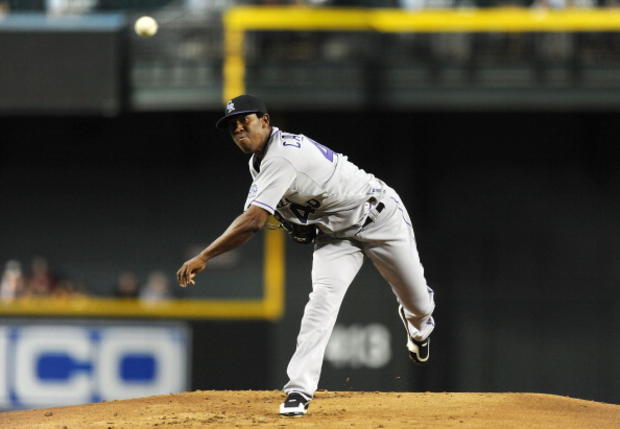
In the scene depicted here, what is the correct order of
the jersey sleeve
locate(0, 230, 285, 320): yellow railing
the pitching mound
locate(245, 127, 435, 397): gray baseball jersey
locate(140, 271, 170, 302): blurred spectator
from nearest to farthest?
the jersey sleeve
locate(245, 127, 435, 397): gray baseball jersey
the pitching mound
locate(0, 230, 285, 320): yellow railing
locate(140, 271, 170, 302): blurred spectator

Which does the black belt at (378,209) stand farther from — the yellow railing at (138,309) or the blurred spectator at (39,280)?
the blurred spectator at (39,280)

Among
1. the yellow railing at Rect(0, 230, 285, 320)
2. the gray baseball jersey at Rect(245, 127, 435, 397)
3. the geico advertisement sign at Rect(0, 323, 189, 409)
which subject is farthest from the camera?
the yellow railing at Rect(0, 230, 285, 320)

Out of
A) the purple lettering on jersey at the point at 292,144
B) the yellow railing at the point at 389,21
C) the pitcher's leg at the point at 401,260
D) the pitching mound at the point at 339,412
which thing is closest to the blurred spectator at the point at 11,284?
the yellow railing at the point at 389,21

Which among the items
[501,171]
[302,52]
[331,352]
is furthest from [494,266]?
[302,52]

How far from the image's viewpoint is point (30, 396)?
13.3 metres

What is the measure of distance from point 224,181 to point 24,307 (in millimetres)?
3237

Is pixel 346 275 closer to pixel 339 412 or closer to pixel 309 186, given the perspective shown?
pixel 309 186

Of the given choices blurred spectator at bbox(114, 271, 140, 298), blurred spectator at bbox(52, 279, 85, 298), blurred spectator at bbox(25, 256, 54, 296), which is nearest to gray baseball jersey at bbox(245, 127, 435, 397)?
blurred spectator at bbox(114, 271, 140, 298)

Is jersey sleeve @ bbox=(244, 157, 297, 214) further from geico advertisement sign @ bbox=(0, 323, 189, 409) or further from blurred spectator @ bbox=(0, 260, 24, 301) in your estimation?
blurred spectator @ bbox=(0, 260, 24, 301)

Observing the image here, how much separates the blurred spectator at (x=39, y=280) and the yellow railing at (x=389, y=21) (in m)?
3.35

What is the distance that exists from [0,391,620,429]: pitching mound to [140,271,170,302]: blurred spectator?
6988mm

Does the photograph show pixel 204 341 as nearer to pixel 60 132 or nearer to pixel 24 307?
pixel 24 307

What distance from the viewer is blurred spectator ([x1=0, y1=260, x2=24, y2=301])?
47.0 feet

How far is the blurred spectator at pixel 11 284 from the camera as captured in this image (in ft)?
47.0
